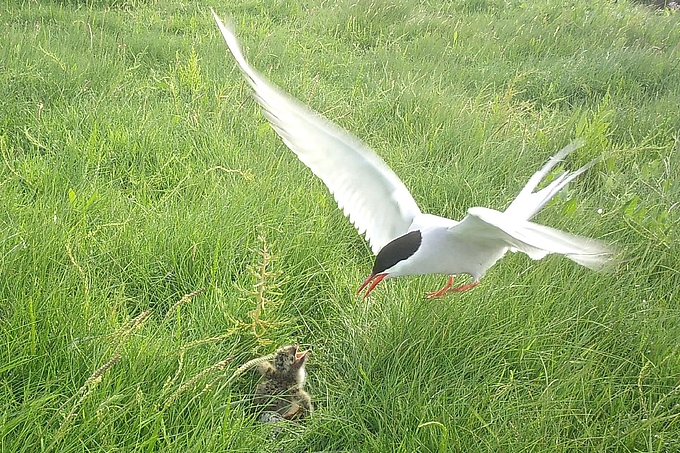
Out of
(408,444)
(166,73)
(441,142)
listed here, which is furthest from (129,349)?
(166,73)

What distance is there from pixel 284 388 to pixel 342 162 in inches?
30.4

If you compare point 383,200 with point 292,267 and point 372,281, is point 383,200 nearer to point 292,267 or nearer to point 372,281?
point 372,281

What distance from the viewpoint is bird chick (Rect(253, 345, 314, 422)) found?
176cm

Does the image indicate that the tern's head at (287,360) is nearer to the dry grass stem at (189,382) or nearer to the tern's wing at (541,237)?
the dry grass stem at (189,382)

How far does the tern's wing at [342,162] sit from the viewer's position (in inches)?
72.6

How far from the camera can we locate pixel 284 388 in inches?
70.4

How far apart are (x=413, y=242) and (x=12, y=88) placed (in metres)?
2.52

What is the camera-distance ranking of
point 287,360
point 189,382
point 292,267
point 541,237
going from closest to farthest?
point 189,382, point 541,237, point 287,360, point 292,267

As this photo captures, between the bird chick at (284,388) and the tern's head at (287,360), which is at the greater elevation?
the tern's head at (287,360)

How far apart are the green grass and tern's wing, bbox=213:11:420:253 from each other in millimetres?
280

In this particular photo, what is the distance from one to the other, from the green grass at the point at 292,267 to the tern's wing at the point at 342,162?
0.28 meters

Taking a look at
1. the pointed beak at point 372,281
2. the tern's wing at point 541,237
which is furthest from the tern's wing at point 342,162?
the tern's wing at point 541,237

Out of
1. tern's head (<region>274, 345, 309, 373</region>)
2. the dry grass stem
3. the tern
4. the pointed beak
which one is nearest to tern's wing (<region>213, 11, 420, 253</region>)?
the tern

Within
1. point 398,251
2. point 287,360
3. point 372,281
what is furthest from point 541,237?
point 287,360
